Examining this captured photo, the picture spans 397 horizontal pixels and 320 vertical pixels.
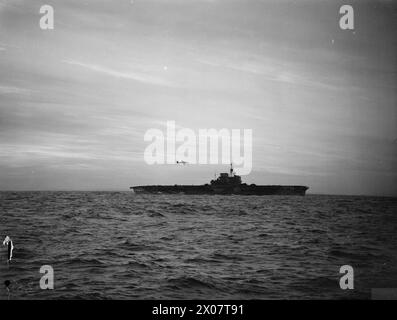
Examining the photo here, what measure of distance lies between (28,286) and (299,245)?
15.8 metres

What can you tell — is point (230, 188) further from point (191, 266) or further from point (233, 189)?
point (191, 266)

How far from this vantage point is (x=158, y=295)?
34.4 ft

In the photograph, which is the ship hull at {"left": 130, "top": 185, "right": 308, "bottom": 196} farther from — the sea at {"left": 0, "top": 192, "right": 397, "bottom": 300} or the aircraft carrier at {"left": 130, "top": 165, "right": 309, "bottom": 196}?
the sea at {"left": 0, "top": 192, "right": 397, "bottom": 300}

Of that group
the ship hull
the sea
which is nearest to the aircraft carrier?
the ship hull

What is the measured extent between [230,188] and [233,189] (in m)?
1.50

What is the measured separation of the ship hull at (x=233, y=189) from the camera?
117438mm

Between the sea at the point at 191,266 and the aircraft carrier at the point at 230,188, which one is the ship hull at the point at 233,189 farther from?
the sea at the point at 191,266

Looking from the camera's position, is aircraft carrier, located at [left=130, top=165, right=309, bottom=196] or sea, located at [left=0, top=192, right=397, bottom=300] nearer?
sea, located at [left=0, top=192, right=397, bottom=300]

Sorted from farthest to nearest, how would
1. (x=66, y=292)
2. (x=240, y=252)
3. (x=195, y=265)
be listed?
(x=240, y=252) → (x=195, y=265) → (x=66, y=292)

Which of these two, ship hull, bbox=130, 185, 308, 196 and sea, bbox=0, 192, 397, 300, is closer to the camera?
sea, bbox=0, 192, 397, 300

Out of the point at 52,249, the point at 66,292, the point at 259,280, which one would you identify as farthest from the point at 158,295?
the point at 52,249

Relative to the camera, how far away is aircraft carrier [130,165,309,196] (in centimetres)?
11512
